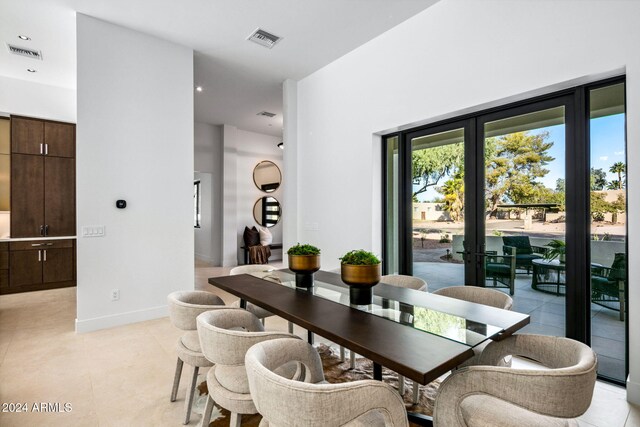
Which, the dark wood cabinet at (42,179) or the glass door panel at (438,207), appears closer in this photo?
the glass door panel at (438,207)

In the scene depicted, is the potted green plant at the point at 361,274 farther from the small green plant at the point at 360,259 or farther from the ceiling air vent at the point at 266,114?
the ceiling air vent at the point at 266,114

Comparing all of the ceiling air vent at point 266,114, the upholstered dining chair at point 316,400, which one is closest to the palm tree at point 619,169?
the upholstered dining chair at point 316,400

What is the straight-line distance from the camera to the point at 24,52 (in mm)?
4277

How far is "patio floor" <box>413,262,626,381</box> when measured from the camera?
2414mm

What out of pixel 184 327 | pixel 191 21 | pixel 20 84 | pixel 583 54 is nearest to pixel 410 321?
pixel 184 327

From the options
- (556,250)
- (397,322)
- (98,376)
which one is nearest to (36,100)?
(98,376)

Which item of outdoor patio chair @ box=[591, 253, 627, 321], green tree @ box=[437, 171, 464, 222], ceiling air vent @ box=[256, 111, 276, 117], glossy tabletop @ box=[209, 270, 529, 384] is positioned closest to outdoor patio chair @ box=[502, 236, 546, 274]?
outdoor patio chair @ box=[591, 253, 627, 321]

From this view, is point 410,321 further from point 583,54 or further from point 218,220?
point 218,220

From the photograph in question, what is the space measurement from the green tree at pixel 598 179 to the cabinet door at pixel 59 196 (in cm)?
685

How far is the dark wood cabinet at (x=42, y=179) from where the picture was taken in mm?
5028

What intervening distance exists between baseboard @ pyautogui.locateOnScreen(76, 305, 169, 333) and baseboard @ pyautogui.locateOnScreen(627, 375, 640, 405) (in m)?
4.38

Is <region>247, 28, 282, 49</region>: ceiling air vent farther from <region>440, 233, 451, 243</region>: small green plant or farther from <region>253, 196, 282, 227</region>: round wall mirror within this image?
<region>253, 196, 282, 227</region>: round wall mirror

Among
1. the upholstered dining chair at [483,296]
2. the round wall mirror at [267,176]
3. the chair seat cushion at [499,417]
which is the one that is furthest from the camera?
the round wall mirror at [267,176]

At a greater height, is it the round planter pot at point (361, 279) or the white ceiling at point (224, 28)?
the white ceiling at point (224, 28)
